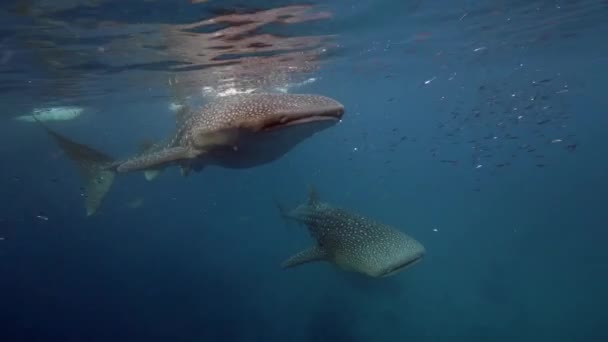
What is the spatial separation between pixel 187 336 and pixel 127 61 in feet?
46.6

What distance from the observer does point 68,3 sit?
10.1m

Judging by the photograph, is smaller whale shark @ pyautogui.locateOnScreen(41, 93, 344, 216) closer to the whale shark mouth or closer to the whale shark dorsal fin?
the whale shark mouth

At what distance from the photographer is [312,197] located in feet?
30.7

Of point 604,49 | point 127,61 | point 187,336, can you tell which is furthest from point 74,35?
point 604,49

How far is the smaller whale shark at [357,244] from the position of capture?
5770 millimetres

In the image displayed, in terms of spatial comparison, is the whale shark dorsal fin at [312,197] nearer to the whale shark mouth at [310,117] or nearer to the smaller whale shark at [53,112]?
the whale shark mouth at [310,117]

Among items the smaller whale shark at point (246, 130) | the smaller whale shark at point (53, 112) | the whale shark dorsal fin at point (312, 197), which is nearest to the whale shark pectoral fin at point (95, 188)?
the smaller whale shark at point (246, 130)

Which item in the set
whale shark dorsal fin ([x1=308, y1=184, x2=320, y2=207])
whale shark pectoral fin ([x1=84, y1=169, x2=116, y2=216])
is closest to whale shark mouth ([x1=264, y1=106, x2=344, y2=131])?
whale shark dorsal fin ([x1=308, y1=184, x2=320, y2=207])

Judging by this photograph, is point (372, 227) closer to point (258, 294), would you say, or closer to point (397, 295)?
point (397, 295)

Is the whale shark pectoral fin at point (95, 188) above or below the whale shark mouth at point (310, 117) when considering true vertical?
below

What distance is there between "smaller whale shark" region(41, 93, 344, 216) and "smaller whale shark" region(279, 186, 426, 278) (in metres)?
1.90

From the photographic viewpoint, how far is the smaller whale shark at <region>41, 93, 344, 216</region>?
4.55 meters

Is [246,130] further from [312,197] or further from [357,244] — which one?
[312,197]

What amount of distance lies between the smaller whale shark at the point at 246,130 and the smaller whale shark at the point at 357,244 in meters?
1.90
